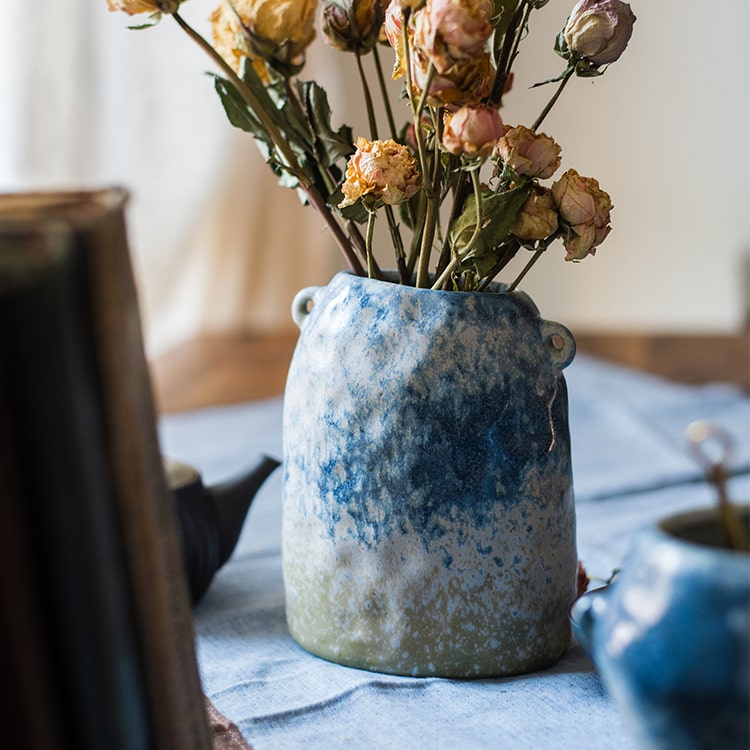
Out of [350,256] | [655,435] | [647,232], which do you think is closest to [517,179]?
[350,256]

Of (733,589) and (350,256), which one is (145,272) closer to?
(350,256)

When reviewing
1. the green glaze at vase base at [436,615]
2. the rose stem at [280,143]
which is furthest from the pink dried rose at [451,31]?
the green glaze at vase base at [436,615]

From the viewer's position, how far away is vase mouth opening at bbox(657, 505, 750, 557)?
14.0 inches

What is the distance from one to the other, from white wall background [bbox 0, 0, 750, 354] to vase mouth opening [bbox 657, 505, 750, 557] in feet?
3.41

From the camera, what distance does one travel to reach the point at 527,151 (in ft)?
1.58

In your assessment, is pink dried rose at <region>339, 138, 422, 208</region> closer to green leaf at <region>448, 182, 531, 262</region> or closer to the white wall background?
green leaf at <region>448, 182, 531, 262</region>

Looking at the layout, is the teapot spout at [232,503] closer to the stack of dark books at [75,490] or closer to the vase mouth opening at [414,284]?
the vase mouth opening at [414,284]

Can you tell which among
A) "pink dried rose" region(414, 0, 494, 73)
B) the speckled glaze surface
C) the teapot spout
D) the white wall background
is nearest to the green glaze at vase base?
the speckled glaze surface

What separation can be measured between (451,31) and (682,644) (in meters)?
0.25

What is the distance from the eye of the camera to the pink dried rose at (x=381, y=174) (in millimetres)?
474

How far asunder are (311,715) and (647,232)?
6.93 ft

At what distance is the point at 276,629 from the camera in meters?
0.62

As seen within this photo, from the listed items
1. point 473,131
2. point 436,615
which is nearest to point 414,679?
point 436,615

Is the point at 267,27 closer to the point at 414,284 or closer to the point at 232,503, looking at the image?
the point at 414,284
